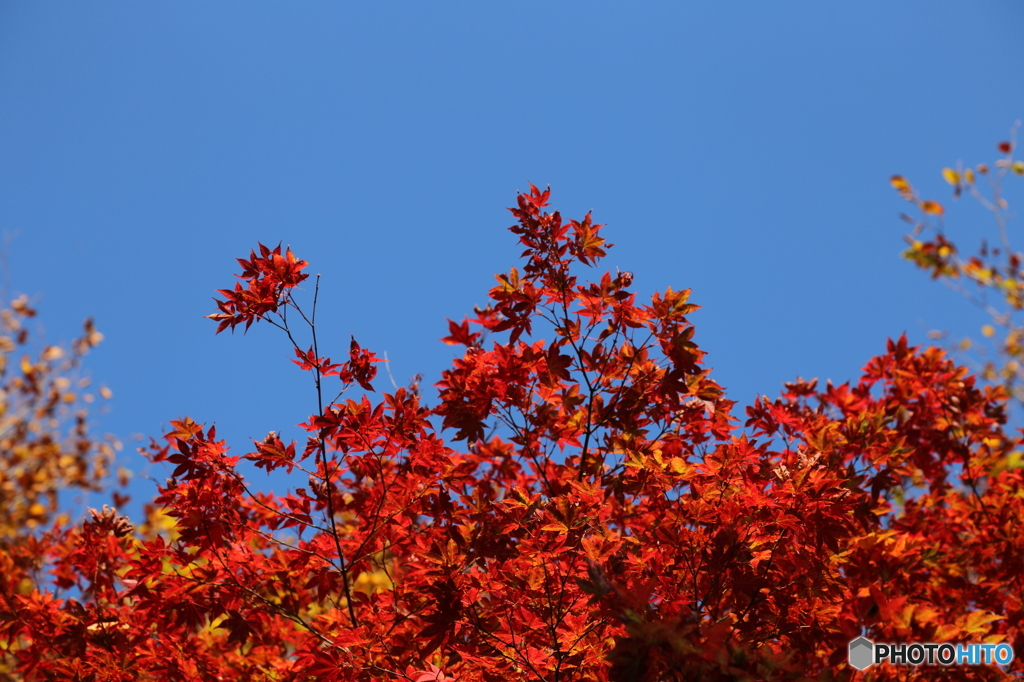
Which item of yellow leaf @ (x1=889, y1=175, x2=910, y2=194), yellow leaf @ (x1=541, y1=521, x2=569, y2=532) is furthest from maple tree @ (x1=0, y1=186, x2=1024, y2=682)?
yellow leaf @ (x1=889, y1=175, x2=910, y2=194)

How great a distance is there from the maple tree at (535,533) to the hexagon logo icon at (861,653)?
7cm

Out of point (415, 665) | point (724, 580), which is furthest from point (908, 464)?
point (415, 665)

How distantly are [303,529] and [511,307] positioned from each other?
1.80 metres

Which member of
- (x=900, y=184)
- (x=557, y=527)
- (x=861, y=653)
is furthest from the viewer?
(x=900, y=184)

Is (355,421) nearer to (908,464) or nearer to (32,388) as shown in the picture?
(908,464)

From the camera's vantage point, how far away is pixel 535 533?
3.25 m

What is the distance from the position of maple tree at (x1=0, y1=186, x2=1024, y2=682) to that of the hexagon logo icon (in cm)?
7

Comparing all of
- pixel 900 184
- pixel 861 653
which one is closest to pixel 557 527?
pixel 861 653

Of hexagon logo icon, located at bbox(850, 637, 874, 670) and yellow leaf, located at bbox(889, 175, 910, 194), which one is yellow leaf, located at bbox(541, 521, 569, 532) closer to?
hexagon logo icon, located at bbox(850, 637, 874, 670)

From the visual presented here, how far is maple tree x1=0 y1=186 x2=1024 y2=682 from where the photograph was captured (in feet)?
10.5

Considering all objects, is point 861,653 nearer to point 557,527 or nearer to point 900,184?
point 557,527

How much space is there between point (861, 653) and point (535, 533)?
4.63 feet

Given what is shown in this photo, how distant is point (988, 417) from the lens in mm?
4996

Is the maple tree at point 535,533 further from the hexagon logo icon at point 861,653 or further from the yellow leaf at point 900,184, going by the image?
the yellow leaf at point 900,184
